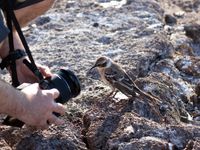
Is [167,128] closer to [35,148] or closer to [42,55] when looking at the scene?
[35,148]

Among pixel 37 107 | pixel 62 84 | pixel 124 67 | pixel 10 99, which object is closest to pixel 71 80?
pixel 62 84

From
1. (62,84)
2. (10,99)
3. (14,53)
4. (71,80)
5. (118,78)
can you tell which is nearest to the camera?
(10,99)

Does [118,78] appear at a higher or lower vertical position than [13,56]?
lower

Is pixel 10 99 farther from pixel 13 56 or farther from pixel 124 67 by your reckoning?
pixel 124 67

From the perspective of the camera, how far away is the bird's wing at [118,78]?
15.4ft

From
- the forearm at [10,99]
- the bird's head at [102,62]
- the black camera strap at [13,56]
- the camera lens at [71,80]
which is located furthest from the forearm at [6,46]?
the forearm at [10,99]

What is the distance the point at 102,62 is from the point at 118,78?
223 millimetres

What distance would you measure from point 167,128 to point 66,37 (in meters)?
2.13

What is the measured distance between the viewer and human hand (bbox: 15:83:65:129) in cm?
348

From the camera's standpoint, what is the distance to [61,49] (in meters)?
5.59

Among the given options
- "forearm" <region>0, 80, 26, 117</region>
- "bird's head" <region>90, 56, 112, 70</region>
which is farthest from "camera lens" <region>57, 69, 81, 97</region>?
"bird's head" <region>90, 56, 112, 70</region>

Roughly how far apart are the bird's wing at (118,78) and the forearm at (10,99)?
1328 millimetres

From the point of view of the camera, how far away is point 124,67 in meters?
5.19

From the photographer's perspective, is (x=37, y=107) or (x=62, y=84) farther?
(x=62, y=84)
